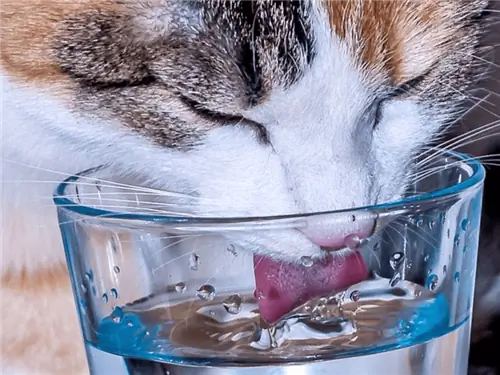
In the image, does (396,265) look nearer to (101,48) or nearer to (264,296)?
(264,296)

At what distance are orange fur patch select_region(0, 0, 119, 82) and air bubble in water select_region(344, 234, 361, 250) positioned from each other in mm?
215

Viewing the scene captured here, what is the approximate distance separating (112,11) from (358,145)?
0.60 ft

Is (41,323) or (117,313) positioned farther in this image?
(41,323)

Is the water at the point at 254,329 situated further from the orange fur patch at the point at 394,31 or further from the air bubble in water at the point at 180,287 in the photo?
the orange fur patch at the point at 394,31

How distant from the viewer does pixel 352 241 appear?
0.49 m

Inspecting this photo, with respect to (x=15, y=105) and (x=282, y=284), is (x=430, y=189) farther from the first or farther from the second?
(x=15, y=105)

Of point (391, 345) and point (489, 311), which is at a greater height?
point (391, 345)

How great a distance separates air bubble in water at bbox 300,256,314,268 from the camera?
0.52 meters

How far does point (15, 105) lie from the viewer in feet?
2.03

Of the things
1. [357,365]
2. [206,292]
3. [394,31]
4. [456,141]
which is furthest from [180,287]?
[456,141]

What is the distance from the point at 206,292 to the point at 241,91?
13 cm

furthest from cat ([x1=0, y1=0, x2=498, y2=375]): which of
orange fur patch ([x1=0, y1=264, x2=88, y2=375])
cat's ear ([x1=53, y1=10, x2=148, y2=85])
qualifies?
orange fur patch ([x1=0, y1=264, x2=88, y2=375])

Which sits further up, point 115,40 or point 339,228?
point 115,40

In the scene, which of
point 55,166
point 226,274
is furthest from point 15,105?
point 226,274
